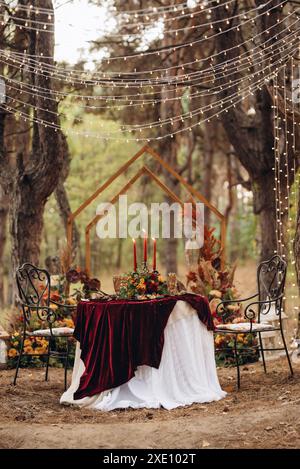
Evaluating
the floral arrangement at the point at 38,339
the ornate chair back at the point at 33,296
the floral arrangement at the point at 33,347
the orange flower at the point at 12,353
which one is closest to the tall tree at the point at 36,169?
the ornate chair back at the point at 33,296

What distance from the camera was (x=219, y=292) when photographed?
946cm

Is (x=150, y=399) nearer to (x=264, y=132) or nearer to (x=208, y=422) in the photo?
(x=208, y=422)

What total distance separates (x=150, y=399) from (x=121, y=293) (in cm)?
99

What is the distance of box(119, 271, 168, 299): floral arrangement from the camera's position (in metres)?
7.01

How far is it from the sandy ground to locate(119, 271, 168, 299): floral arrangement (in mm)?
1050

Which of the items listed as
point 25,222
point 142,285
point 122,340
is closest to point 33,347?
point 25,222

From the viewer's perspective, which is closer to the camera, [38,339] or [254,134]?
[38,339]

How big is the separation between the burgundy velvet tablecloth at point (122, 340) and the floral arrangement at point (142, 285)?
0.23m

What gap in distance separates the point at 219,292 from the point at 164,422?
12.2 feet

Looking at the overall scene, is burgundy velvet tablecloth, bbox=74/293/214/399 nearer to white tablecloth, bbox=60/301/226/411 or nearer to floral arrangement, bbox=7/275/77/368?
white tablecloth, bbox=60/301/226/411

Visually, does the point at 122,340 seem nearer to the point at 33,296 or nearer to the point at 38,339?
the point at 33,296

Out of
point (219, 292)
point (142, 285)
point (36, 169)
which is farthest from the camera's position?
point (36, 169)

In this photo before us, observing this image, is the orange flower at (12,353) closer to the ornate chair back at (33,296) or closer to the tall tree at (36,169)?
the ornate chair back at (33,296)

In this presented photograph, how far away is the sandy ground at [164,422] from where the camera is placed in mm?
5209
